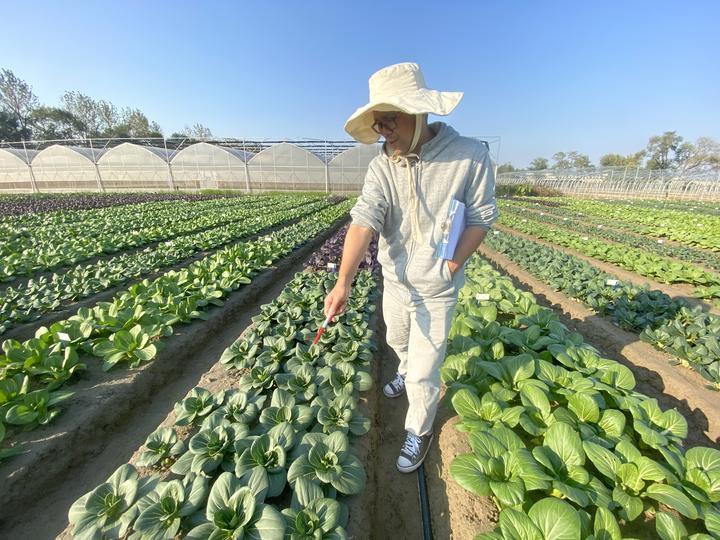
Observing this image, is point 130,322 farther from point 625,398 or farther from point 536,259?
point 536,259

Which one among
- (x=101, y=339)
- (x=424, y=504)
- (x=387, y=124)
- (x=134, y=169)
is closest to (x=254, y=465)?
(x=424, y=504)

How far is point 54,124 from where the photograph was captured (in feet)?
168

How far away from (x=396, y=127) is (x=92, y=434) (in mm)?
3163

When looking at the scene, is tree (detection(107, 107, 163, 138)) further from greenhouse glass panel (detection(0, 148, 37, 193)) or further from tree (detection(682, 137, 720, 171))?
tree (detection(682, 137, 720, 171))

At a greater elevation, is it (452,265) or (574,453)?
(452,265)

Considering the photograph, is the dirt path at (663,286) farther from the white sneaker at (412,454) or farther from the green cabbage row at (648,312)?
the white sneaker at (412,454)

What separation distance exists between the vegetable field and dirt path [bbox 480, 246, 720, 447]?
0.02m

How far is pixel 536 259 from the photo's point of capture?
21.6 feet

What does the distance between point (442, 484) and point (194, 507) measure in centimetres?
148

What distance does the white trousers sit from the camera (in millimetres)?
1860

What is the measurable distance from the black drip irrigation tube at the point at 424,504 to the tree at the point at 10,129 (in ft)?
229

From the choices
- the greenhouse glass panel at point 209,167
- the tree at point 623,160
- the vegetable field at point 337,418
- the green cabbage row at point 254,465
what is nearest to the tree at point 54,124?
the greenhouse glass panel at point 209,167

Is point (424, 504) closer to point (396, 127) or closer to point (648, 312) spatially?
point (396, 127)

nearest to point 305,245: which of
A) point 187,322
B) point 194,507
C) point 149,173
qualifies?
point 187,322
